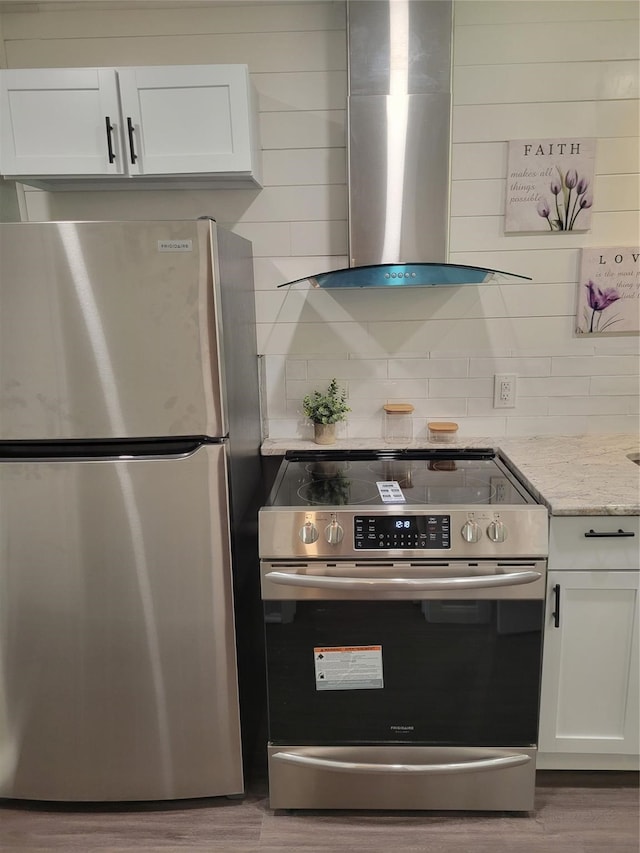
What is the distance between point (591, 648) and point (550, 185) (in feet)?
5.25

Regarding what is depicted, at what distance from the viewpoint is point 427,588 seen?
62.5 inches

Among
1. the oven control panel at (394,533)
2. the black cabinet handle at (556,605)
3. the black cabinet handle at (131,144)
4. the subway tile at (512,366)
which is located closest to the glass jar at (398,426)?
the subway tile at (512,366)

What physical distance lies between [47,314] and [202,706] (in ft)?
3.89

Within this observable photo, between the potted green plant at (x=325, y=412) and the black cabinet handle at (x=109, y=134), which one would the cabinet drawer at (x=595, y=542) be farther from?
the black cabinet handle at (x=109, y=134)

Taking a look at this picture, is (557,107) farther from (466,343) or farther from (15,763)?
(15,763)

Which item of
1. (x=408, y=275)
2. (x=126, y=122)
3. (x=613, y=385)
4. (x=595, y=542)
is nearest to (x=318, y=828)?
(x=595, y=542)

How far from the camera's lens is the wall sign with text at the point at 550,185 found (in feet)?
6.89

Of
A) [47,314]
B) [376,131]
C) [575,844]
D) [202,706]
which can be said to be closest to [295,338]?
[376,131]

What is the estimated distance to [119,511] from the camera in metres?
1.58

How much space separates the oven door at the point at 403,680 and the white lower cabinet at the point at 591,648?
0.10m

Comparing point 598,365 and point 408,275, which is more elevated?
point 408,275

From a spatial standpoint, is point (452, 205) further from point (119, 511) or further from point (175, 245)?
point (119, 511)

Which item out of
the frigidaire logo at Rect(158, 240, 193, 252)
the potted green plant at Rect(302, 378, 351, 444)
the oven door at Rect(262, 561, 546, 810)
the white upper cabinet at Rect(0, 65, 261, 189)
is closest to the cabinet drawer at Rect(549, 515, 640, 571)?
the oven door at Rect(262, 561, 546, 810)

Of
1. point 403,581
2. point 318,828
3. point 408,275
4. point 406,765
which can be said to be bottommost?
point 318,828
